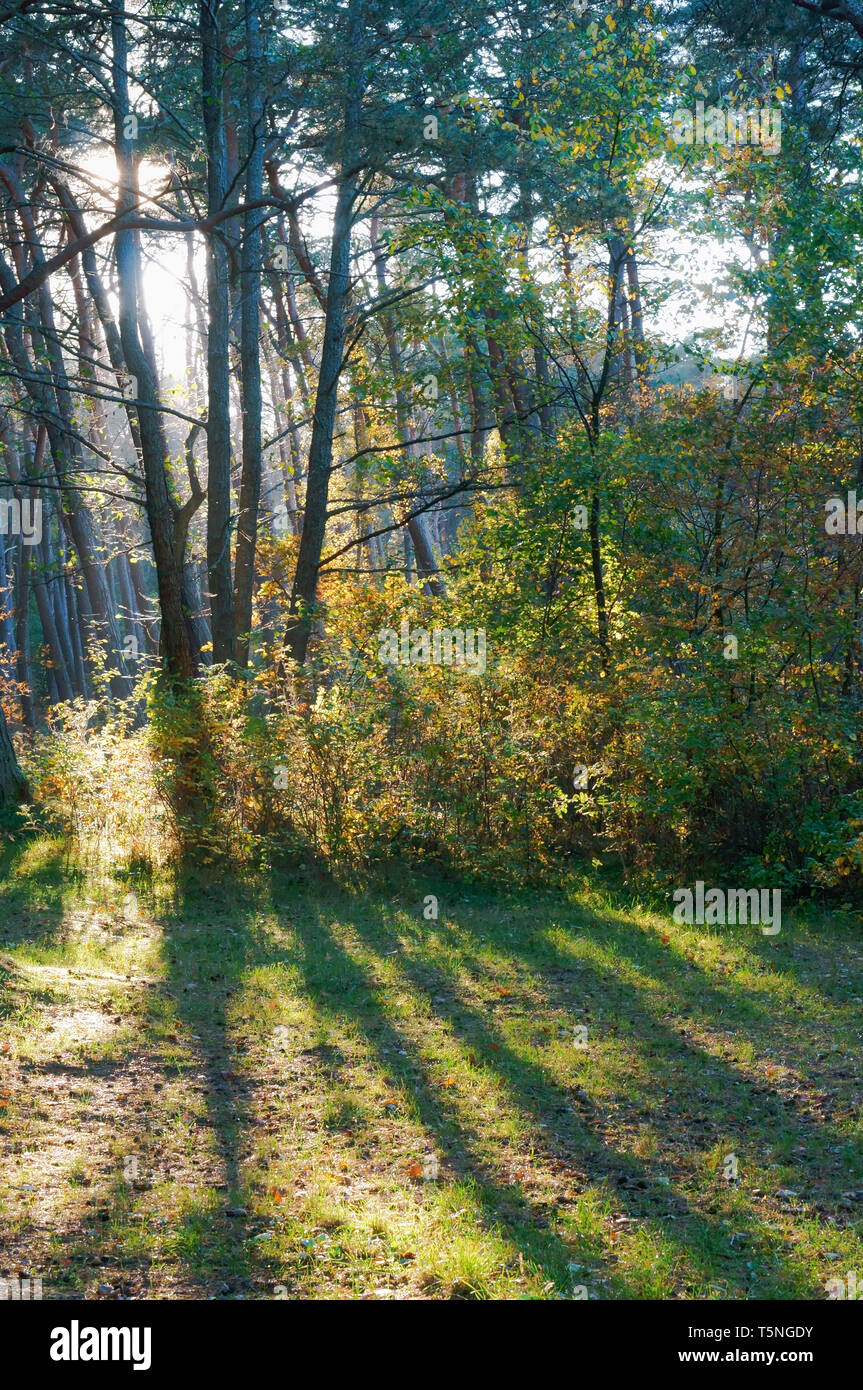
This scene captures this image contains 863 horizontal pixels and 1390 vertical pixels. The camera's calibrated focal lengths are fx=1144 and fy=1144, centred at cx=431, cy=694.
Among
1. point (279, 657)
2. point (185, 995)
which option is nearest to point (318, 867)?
point (279, 657)

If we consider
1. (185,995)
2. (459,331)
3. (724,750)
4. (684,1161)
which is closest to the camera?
(684,1161)

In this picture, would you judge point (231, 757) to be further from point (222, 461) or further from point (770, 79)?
point (770, 79)

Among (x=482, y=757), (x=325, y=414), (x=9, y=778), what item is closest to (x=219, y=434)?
(x=325, y=414)

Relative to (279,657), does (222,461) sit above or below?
above

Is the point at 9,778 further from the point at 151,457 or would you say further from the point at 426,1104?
the point at 426,1104

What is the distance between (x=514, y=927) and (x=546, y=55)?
12.2 metres

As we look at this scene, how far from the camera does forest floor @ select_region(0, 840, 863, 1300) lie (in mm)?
4613

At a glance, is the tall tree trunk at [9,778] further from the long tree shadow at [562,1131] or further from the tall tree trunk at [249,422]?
the long tree shadow at [562,1131]

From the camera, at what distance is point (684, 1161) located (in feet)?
18.9

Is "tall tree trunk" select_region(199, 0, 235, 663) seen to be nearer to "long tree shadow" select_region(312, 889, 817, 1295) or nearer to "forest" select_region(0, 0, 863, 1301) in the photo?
"forest" select_region(0, 0, 863, 1301)

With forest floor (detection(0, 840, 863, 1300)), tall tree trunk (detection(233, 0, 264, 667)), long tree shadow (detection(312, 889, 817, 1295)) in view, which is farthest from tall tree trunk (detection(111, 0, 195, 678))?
long tree shadow (detection(312, 889, 817, 1295))

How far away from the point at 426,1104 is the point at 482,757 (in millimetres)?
5867

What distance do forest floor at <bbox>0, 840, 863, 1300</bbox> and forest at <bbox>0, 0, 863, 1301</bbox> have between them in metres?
0.04

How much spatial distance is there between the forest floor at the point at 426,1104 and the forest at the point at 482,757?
0.12ft
